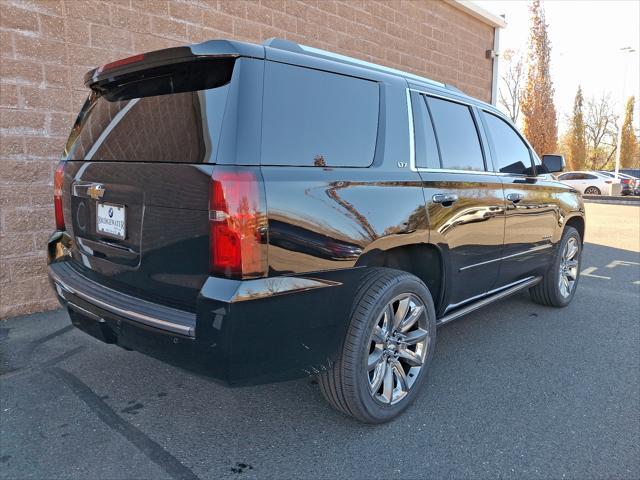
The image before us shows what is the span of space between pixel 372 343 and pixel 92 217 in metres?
1.71

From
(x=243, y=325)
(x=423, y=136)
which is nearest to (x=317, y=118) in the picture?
(x=423, y=136)

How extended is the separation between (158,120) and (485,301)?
2.77m

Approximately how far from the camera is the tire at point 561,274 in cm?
493

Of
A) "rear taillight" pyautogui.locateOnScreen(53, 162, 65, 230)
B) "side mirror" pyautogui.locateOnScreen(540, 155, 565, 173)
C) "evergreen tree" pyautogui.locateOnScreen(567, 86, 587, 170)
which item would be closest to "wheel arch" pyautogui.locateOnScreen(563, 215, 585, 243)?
"side mirror" pyautogui.locateOnScreen(540, 155, 565, 173)

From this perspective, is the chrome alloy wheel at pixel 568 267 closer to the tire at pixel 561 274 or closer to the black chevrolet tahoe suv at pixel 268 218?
the tire at pixel 561 274

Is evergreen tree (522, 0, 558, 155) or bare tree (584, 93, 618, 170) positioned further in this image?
bare tree (584, 93, 618, 170)

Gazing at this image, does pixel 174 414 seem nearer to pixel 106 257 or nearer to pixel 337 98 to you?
pixel 106 257

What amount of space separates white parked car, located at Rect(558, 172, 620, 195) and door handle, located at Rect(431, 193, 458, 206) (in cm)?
2646

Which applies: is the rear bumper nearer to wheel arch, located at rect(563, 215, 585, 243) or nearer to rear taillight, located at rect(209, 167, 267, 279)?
rear taillight, located at rect(209, 167, 267, 279)

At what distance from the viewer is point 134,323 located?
7.59 ft

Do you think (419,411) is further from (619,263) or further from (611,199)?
(611,199)

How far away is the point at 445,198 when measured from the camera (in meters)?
3.17

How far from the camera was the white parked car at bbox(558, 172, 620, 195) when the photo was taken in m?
26.3

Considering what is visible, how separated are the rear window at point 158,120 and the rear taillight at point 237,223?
178 millimetres
